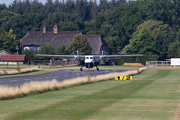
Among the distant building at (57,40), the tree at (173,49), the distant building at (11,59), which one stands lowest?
the distant building at (11,59)

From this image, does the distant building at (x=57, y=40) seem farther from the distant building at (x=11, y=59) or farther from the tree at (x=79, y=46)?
the distant building at (x=11, y=59)

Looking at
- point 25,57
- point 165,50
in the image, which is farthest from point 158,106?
point 165,50

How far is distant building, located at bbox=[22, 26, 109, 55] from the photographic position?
4488 inches

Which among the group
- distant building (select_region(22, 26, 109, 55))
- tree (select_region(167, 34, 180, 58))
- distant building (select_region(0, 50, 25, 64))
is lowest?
distant building (select_region(0, 50, 25, 64))

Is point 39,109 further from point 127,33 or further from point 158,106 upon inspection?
point 127,33

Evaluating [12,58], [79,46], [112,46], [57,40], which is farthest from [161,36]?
[12,58]

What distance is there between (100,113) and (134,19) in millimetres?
123548

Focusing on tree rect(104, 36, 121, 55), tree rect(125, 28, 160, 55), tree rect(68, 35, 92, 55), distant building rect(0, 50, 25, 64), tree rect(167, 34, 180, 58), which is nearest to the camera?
distant building rect(0, 50, 25, 64)

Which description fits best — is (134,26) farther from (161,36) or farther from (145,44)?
(145,44)

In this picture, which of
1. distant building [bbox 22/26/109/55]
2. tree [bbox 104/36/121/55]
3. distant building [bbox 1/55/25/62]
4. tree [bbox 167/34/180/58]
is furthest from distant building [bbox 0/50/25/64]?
tree [bbox 104/36/121/55]

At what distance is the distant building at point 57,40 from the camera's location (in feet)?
374

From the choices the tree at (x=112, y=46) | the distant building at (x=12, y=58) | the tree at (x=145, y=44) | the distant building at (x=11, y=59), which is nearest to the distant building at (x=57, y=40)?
the tree at (x=112, y=46)

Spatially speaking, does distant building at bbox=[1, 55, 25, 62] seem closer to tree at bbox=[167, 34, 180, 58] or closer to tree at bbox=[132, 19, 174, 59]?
tree at bbox=[132, 19, 174, 59]

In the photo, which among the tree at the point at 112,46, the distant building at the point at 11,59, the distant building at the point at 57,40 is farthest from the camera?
the tree at the point at 112,46
